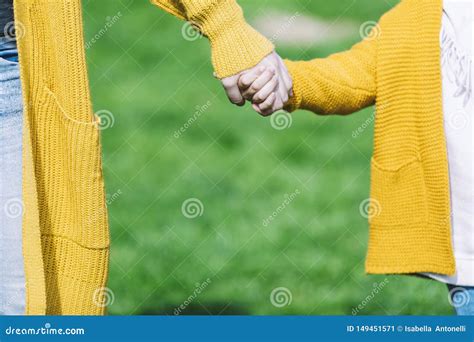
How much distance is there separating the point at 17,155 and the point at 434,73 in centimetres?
92

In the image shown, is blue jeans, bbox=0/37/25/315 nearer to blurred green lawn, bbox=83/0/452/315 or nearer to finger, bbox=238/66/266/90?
finger, bbox=238/66/266/90

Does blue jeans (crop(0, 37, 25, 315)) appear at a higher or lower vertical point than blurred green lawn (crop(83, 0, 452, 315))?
higher

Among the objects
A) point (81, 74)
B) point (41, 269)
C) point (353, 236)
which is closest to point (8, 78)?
point (81, 74)

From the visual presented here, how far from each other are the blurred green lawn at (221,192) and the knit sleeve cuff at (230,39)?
1636 millimetres

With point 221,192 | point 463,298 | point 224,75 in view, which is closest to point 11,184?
point 224,75

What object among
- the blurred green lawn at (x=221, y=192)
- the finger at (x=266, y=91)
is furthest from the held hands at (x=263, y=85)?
the blurred green lawn at (x=221, y=192)

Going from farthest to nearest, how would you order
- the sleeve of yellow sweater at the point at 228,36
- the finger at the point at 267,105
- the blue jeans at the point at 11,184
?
the finger at the point at 267,105, the sleeve of yellow sweater at the point at 228,36, the blue jeans at the point at 11,184

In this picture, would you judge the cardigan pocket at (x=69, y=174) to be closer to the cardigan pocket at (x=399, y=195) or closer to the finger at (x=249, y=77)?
the finger at (x=249, y=77)

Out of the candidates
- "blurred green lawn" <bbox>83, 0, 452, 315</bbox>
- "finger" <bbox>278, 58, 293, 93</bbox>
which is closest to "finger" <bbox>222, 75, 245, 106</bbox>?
"finger" <bbox>278, 58, 293, 93</bbox>

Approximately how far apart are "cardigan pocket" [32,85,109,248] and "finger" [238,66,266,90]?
0.33 meters

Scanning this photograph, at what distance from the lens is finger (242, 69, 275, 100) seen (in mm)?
2527

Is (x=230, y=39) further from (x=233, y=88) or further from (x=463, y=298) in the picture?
(x=463, y=298)

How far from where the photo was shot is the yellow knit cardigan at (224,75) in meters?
2.37

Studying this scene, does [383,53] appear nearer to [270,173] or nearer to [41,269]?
[41,269]
